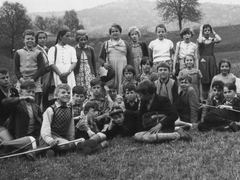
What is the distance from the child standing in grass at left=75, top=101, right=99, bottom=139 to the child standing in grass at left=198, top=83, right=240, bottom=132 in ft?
7.23

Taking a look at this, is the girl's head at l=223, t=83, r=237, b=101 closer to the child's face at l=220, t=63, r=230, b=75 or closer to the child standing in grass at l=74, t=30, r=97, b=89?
the child's face at l=220, t=63, r=230, b=75

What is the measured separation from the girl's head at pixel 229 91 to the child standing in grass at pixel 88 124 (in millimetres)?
2807

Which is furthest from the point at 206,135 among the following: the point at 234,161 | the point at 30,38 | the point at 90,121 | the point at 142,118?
the point at 30,38

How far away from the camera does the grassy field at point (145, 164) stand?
454 centimetres

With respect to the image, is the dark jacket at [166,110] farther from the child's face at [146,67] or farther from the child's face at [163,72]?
the child's face at [146,67]

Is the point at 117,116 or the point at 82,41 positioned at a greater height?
the point at 82,41

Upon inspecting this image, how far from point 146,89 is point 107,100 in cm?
185

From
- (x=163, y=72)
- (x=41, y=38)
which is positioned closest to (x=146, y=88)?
(x=163, y=72)

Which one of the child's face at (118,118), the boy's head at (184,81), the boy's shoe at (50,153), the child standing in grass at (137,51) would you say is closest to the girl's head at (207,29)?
the child standing in grass at (137,51)

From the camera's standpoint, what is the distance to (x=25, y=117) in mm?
6289

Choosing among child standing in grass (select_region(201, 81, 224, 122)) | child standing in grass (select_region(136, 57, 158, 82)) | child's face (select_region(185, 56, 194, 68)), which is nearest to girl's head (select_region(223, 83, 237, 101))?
child standing in grass (select_region(201, 81, 224, 122))

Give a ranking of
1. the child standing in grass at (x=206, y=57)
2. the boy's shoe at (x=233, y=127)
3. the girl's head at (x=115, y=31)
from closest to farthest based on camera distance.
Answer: the boy's shoe at (x=233, y=127), the girl's head at (x=115, y=31), the child standing in grass at (x=206, y=57)

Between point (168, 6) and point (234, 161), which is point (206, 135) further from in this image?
point (168, 6)

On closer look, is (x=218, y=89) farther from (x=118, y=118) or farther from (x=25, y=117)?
(x=25, y=117)
